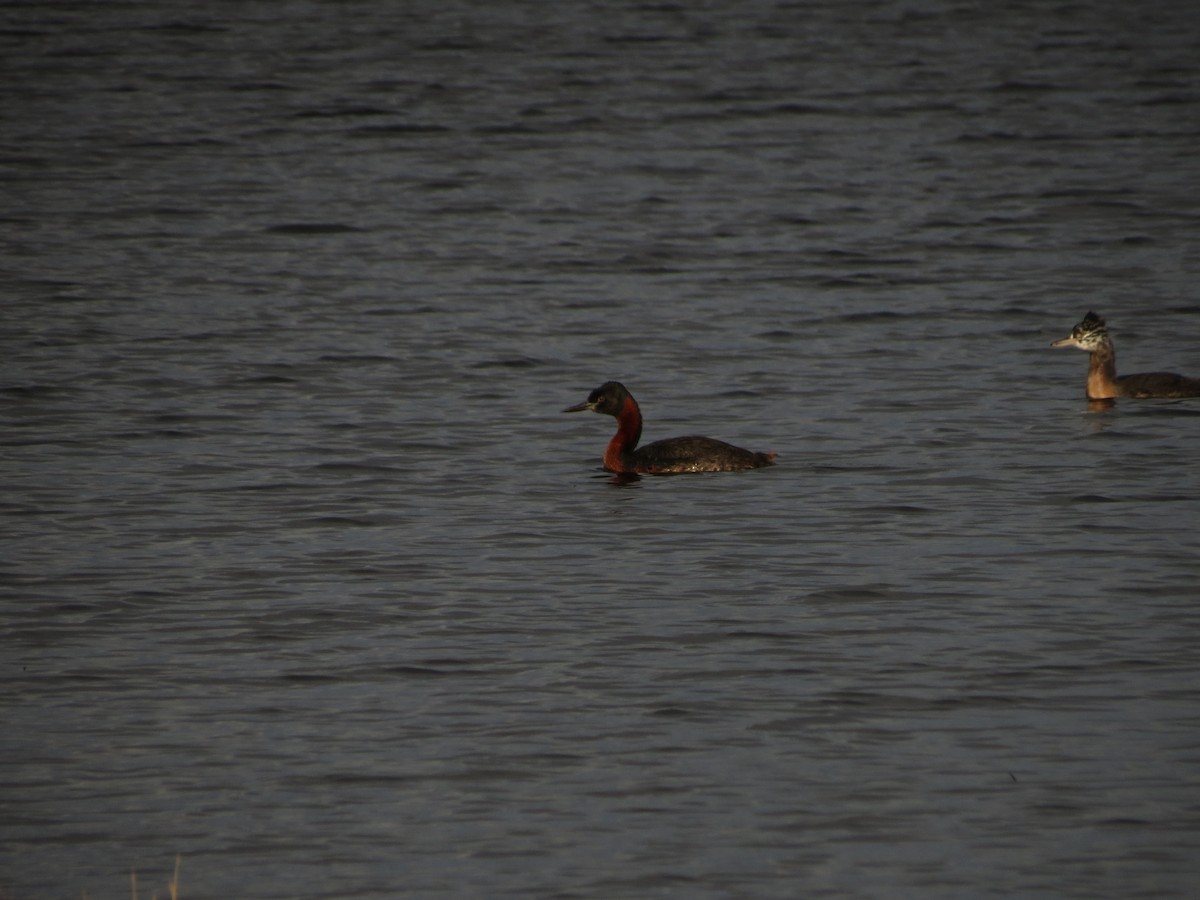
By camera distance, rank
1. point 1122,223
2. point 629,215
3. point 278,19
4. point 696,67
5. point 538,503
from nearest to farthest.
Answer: point 538,503 → point 1122,223 → point 629,215 → point 696,67 → point 278,19

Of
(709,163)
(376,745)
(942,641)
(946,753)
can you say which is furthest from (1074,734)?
(709,163)

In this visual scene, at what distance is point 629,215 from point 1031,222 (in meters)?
5.97

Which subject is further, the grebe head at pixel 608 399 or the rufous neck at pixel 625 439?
the grebe head at pixel 608 399

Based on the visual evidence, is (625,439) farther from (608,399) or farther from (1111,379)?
(1111,379)

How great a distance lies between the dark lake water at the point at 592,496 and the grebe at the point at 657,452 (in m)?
0.27

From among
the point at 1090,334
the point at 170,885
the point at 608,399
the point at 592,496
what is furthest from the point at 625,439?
the point at 170,885

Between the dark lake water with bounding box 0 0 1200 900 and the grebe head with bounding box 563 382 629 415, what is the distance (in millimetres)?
503

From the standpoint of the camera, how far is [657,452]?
16531mm

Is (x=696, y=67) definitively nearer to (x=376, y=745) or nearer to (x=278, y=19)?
(x=278, y=19)

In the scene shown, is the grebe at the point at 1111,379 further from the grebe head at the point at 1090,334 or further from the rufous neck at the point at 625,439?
the rufous neck at the point at 625,439

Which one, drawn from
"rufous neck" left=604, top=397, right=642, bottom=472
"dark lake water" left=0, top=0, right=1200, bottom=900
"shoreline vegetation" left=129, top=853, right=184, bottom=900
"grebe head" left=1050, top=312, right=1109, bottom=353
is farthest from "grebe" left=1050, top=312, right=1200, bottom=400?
"shoreline vegetation" left=129, top=853, right=184, bottom=900

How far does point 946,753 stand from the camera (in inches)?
376

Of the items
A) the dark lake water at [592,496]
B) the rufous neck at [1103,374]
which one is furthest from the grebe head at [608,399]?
the rufous neck at [1103,374]

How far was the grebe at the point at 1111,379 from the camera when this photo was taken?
736 inches
